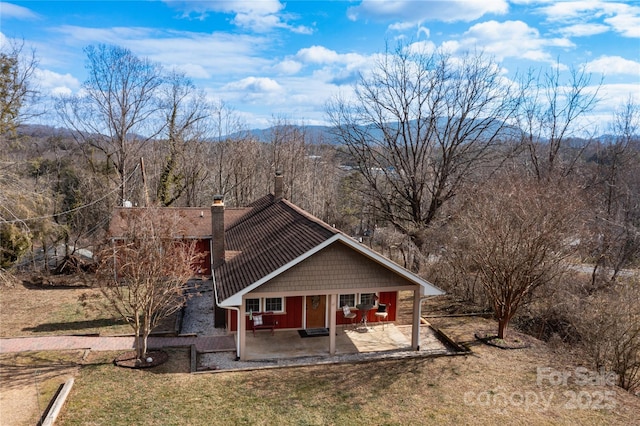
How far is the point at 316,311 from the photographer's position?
16359 mm

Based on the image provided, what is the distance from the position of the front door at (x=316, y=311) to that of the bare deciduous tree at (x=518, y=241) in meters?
5.77

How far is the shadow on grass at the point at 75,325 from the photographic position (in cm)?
1588

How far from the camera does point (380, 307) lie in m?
16.2

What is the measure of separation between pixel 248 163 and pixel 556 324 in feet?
93.8

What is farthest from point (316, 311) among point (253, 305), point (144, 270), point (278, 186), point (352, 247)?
point (278, 186)

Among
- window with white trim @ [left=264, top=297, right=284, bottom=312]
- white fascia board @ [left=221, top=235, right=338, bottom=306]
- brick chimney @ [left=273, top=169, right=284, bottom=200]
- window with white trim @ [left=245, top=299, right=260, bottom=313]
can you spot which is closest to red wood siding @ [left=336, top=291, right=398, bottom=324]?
window with white trim @ [left=264, top=297, right=284, bottom=312]

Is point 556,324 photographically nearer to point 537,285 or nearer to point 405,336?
point 537,285

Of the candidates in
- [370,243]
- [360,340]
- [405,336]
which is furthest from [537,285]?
[370,243]

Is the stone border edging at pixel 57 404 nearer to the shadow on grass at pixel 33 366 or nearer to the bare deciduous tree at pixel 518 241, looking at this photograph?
the shadow on grass at pixel 33 366

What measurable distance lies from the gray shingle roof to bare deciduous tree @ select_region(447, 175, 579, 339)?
5432mm

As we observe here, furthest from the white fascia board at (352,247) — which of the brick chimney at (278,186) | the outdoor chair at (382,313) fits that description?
the brick chimney at (278,186)

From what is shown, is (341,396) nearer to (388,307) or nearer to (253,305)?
(253,305)

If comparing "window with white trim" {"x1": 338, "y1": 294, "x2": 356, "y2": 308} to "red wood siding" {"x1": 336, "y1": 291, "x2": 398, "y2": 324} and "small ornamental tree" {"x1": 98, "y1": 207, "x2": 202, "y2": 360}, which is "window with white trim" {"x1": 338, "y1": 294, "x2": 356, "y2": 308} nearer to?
"red wood siding" {"x1": 336, "y1": 291, "x2": 398, "y2": 324}

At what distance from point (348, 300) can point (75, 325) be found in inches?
399
